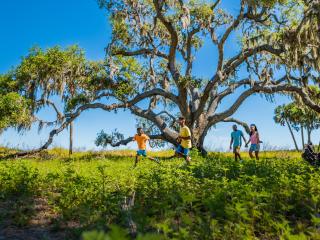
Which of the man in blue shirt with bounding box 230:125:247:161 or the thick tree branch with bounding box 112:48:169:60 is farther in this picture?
the thick tree branch with bounding box 112:48:169:60

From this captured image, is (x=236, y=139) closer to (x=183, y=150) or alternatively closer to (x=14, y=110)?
(x=183, y=150)

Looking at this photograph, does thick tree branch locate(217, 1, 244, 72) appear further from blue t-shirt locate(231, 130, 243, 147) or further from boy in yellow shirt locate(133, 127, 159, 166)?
boy in yellow shirt locate(133, 127, 159, 166)

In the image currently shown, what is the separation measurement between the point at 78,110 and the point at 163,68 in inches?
338

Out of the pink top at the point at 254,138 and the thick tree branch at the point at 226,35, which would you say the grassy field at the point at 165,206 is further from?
the thick tree branch at the point at 226,35

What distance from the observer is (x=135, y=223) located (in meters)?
6.73

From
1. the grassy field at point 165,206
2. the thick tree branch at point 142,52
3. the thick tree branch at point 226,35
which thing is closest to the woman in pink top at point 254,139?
the thick tree branch at point 226,35

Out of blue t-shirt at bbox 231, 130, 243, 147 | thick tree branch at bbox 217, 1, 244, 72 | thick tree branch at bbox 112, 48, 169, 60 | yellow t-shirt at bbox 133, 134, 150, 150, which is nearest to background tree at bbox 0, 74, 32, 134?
thick tree branch at bbox 112, 48, 169, 60

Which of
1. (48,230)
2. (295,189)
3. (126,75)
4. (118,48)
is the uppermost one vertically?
(118,48)

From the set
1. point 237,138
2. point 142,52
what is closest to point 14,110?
point 142,52

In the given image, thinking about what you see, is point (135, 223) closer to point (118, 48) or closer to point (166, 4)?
point (166, 4)

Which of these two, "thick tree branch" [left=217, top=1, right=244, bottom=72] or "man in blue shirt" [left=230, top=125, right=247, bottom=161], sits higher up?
"thick tree branch" [left=217, top=1, right=244, bottom=72]

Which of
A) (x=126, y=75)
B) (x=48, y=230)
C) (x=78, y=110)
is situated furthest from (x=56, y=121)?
(x=48, y=230)

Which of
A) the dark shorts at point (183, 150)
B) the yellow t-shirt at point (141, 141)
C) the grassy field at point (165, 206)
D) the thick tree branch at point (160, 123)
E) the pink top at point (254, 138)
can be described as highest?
the thick tree branch at point (160, 123)

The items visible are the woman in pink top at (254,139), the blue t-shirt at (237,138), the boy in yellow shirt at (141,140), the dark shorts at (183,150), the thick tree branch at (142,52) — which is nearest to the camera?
the dark shorts at (183,150)
